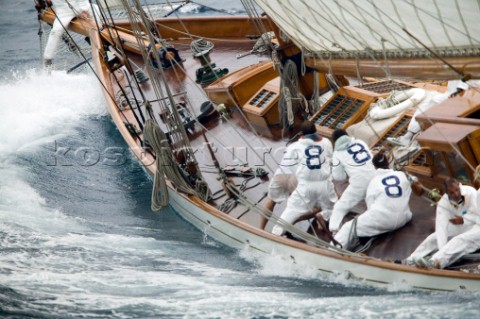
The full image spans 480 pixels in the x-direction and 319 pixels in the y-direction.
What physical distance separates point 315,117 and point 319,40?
2476 mm

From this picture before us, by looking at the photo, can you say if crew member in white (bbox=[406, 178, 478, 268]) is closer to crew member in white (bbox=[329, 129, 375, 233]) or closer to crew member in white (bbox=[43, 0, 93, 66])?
crew member in white (bbox=[329, 129, 375, 233])

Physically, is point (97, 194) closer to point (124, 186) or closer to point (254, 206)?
point (124, 186)

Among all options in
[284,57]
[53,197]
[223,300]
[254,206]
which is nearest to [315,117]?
[284,57]

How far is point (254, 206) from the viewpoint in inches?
436

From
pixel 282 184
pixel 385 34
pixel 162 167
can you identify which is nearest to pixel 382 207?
pixel 282 184

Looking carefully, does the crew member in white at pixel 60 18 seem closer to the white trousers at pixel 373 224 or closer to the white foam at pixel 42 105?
the white foam at pixel 42 105

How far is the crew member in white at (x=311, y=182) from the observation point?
415 inches

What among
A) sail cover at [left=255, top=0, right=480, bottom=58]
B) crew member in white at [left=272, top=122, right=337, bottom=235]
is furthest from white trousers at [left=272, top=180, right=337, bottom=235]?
sail cover at [left=255, top=0, right=480, bottom=58]

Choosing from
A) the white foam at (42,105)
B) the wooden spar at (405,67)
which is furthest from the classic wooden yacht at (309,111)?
the white foam at (42,105)

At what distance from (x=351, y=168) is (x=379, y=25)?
1755mm

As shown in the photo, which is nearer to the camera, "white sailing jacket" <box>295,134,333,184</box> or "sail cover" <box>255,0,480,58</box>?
"sail cover" <box>255,0,480,58</box>

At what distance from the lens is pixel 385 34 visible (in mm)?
9297

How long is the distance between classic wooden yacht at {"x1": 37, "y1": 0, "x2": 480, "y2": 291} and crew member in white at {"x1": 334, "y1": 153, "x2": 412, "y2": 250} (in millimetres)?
180

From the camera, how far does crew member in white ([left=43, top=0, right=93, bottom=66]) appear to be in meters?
17.3
